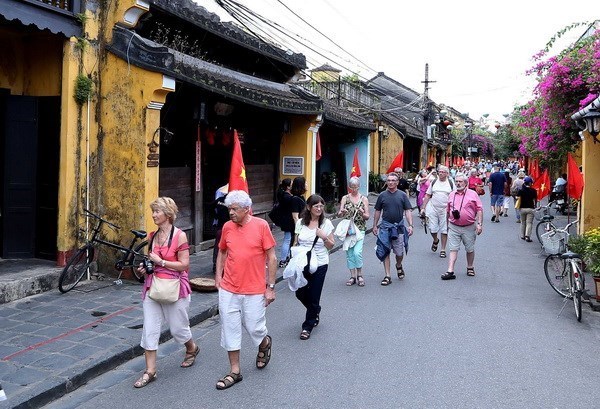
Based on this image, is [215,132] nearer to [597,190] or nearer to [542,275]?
[542,275]

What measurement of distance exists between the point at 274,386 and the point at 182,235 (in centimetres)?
158

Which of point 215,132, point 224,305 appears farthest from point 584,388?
point 215,132

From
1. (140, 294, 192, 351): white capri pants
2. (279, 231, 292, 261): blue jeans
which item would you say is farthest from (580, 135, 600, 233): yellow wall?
(140, 294, 192, 351): white capri pants

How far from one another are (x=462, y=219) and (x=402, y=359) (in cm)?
461

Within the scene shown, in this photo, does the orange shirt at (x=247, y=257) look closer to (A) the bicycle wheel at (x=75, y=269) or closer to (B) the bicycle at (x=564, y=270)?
(A) the bicycle wheel at (x=75, y=269)

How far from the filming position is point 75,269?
27.6ft

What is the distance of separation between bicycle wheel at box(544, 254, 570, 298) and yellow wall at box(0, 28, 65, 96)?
7874 millimetres

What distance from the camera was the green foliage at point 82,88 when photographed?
27.9 feet

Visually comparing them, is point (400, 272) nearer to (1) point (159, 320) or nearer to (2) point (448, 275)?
(2) point (448, 275)

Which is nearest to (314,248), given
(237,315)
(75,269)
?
(237,315)

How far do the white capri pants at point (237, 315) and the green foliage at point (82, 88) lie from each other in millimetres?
4664

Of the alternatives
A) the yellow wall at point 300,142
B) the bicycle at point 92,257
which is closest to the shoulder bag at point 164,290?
the bicycle at point 92,257

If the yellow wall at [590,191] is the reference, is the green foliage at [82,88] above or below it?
above

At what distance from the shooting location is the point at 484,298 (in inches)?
340
